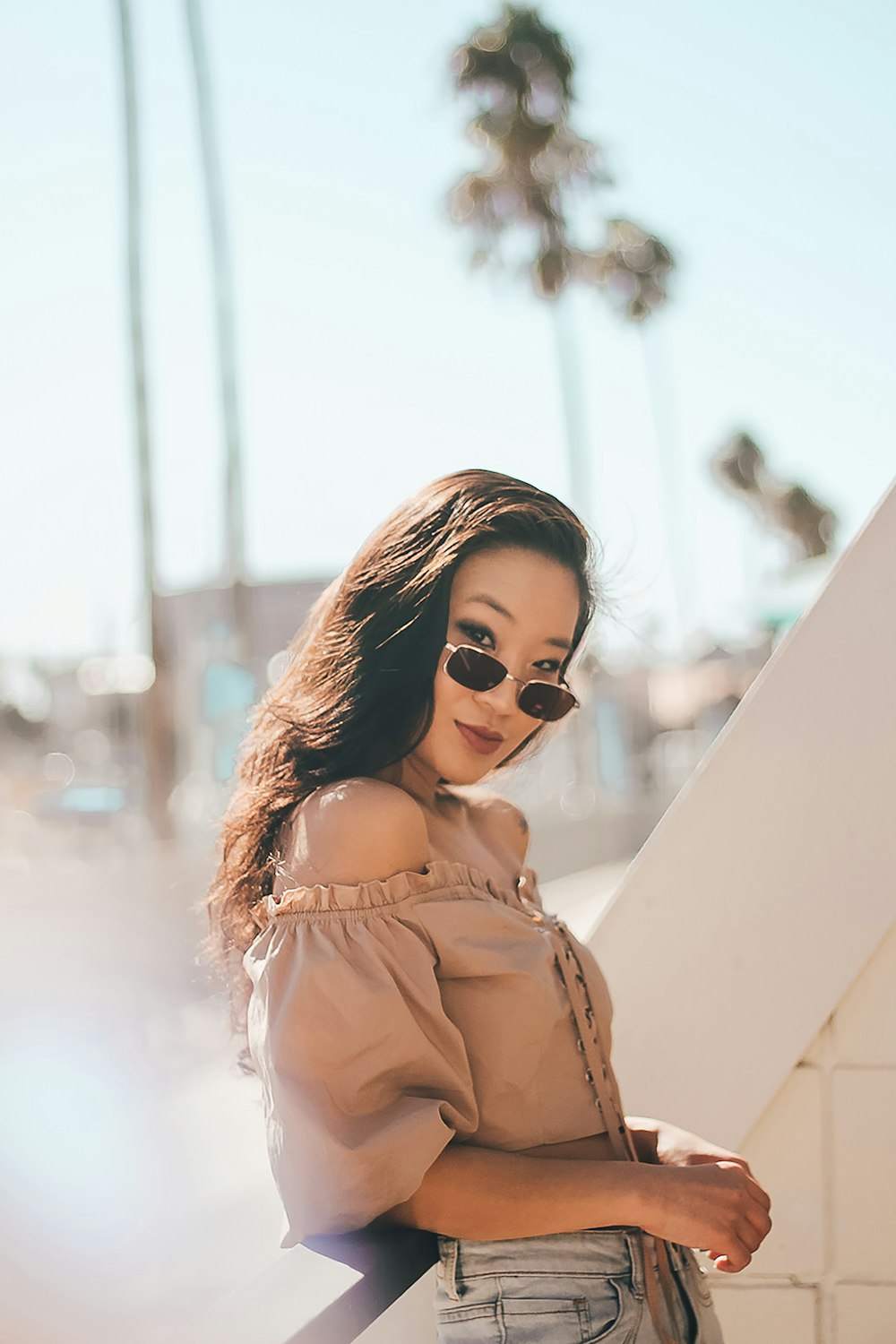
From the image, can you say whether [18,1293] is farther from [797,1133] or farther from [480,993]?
[480,993]

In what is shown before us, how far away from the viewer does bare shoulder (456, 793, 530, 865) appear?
1.83 metres

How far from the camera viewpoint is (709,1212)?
133cm

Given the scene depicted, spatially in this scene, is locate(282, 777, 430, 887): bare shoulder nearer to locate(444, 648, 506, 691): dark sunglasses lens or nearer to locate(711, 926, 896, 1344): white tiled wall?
locate(444, 648, 506, 691): dark sunglasses lens

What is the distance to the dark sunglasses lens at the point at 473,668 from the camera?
154 centimetres

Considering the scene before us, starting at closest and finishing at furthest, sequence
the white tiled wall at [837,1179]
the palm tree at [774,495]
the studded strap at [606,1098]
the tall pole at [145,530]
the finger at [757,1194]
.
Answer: the finger at [757,1194], the studded strap at [606,1098], the white tiled wall at [837,1179], the tall pole at [145,530], the palm tree at [774,495]

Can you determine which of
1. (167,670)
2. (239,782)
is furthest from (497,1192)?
(167,670)

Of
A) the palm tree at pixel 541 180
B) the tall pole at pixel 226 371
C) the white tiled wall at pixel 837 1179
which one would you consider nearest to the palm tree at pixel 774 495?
the palm tree at pixel 541 180

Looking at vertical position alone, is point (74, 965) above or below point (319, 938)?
below

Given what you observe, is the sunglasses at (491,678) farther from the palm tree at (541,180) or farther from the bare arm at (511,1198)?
the palm tree at (541,180)

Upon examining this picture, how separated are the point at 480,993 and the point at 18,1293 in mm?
4427

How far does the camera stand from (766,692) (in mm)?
2037

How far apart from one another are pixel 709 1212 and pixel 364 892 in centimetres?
51

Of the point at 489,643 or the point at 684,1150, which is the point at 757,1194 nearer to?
the point at 684,1150

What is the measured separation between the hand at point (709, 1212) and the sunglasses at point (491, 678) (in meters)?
0.59
